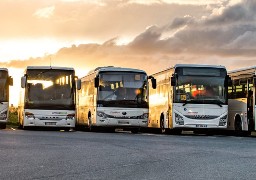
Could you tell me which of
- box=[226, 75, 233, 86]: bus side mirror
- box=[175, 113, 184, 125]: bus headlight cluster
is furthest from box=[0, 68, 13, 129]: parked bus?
box=[226, 75, 233, 86]: bus side mirror

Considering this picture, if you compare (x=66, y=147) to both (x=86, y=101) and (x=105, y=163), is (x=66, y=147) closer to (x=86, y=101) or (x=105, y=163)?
(x=105, y=163)

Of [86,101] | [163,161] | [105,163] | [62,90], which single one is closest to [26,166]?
[105,163]

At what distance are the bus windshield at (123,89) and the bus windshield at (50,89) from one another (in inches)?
84.3

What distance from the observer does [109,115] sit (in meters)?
34.9

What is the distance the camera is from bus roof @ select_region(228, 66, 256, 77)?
32.4m

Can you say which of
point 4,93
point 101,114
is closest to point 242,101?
point 101,114

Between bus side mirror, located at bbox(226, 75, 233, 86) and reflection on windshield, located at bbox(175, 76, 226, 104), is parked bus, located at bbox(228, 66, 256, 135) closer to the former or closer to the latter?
bus side mirror, located at bbox(226, 75, 233, 86)

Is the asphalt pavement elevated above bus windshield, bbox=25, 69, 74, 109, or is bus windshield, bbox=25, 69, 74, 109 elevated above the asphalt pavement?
bus windshield, bbox=25, 69, 74, 109

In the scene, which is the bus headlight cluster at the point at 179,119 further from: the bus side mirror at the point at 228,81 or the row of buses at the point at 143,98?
the bus side mirror at the point at 228,81

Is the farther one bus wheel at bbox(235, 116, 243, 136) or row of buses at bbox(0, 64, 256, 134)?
bus wheel at bbox(235, 116, 243, 136)

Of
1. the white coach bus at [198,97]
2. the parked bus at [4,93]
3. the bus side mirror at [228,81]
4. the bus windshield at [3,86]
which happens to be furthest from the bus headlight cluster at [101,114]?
the bus windshield at [3,86]

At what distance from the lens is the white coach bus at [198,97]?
32812 mm

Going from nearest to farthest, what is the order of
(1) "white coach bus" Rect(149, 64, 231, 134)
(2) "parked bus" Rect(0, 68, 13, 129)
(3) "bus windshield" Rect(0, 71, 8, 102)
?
(1) "white coach bus" Rect(149, 64, 231, 134) < (2) "parked bus" Rect(0, 68, 13, 129) < (3) "bus windshield" Rect(0, 71, 8, 102)

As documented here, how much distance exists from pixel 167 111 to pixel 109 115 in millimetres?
2756
